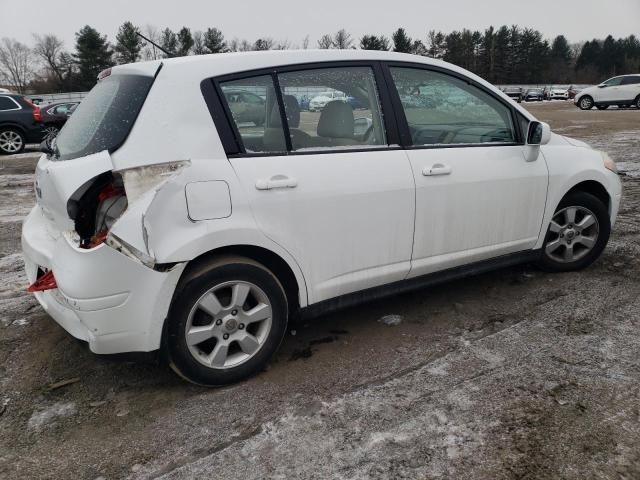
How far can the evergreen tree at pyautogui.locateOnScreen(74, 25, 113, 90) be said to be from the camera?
2579 inches

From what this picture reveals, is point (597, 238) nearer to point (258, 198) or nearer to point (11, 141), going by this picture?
point (258, 198)

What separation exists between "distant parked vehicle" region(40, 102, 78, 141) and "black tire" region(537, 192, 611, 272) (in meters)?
13.8

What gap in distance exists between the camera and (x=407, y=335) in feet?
10.9

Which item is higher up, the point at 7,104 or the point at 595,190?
the point at 7,104

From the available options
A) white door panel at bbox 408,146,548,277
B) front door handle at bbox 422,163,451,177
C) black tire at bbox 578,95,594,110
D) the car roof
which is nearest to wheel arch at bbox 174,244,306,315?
white door panel at bbox 408,146,548,277

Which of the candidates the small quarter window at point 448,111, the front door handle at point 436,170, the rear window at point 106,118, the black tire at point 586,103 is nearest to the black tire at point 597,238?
the small quarter window at point 448,111

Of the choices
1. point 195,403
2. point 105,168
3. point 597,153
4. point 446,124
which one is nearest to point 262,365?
point 195,403

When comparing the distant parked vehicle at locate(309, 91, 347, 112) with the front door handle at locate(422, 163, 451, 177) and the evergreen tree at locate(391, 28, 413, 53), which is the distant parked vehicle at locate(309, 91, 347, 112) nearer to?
the front door handle at locate(422, 163, 451, 177)

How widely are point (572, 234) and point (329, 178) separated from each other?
2.35m

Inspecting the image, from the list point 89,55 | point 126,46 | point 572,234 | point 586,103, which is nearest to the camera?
point 572,234

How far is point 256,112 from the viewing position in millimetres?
2744

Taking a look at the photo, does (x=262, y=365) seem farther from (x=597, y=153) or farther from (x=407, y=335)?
(x=597, y=153)

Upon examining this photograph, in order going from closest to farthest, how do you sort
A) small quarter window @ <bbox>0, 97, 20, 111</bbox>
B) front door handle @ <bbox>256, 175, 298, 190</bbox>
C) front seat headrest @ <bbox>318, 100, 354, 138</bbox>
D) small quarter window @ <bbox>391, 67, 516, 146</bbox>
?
front door handle @ <bbox>256, 175, 298, 190</bbox>
front seat headrest @ <bbox>318, 100, 354, 138</bbox>
small quarter window @ <bbox>391, 67, 516, 146</bbox>
small quarter window @ <bbox>0, 97, 20, 111</bbox>

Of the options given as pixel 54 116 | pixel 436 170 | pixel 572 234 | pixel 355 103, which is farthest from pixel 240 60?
pixel 54 116
